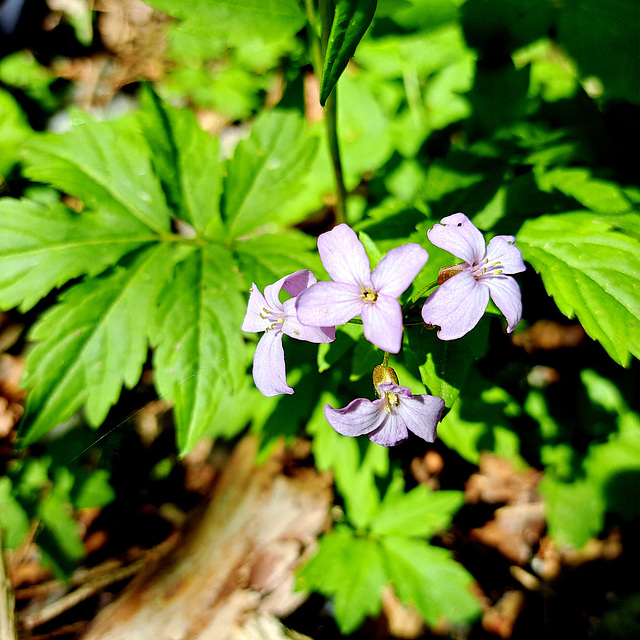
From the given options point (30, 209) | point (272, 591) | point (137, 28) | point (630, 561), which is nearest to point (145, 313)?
point (30, 209)

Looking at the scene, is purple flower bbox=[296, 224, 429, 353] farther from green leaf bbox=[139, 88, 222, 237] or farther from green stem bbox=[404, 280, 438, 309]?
green leaf bbox=[139, 88, 222, 237]

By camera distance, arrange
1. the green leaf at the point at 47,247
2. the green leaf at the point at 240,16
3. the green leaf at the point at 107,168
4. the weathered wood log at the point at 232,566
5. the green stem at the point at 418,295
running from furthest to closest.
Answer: the weathered wood log at the point at 232,566 < the green leaf at the point at 107,168 < the green leaf at the point at 47,247 < the green leaf at the point at 240,16 < the green stem at the point at 418,295

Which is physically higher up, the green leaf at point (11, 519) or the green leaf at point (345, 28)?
the green leaf at point (345, 28)

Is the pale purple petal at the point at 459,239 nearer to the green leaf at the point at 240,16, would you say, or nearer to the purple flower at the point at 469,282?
the purple flower at the point at 469,282

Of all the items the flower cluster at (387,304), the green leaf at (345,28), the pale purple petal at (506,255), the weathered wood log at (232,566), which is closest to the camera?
the green leaf at (345,28)

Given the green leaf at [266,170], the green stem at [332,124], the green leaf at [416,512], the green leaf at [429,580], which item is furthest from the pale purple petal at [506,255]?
the green leaf at [429,580]

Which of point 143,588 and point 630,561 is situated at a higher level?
point 143,588

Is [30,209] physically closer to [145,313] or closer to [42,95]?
[145,313]
